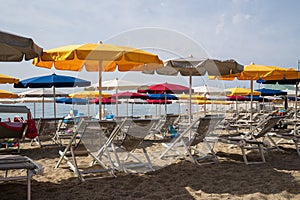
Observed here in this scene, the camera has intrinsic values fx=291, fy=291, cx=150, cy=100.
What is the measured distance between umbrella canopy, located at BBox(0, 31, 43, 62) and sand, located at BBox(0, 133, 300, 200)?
1591 mm

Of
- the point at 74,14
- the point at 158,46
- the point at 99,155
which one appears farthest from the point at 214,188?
the point at 74,14

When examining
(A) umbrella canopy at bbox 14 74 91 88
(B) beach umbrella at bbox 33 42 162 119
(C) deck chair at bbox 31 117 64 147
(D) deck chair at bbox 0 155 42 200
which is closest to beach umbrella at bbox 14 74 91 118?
(A) umbrella canopy at bbox 14 74 91 88

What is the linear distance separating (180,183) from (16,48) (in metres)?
2.63

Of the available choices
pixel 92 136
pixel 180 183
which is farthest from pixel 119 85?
pixel 180 183

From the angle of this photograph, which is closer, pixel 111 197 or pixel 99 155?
pixel 111 197

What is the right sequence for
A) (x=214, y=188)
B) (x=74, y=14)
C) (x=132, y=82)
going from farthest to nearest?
(x=132, y=82) < (x=74, y=14) < (x=214, y=188)

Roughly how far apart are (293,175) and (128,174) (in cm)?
225

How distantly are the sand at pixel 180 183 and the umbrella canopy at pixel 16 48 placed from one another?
1591 millimetres

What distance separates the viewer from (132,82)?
991cm

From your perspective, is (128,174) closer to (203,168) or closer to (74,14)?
(203,168)

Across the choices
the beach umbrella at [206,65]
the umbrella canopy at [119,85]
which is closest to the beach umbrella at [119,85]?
the umbrella canopy at [119,85]

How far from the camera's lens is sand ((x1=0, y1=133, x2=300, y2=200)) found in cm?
317

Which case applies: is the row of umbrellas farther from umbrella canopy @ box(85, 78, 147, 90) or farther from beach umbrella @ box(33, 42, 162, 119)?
umbrella canopy @ box(85, 78, 147, 90)

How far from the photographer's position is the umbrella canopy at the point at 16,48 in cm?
293
